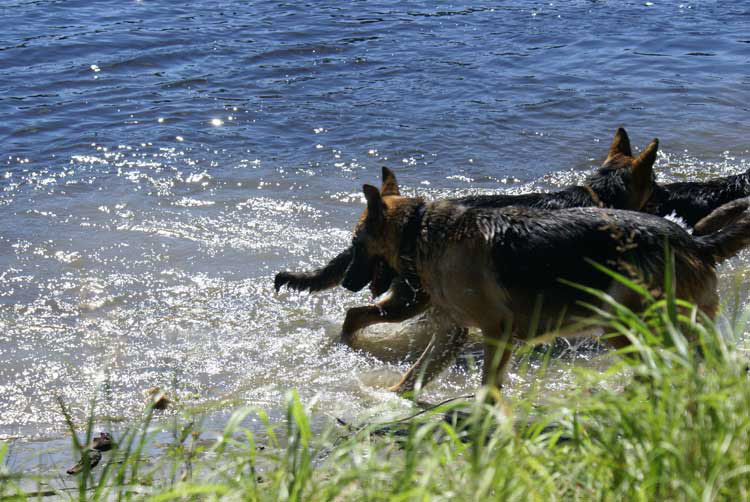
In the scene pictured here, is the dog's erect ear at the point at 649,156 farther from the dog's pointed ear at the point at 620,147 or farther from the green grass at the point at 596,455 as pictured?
the green grass at the point at 596,455

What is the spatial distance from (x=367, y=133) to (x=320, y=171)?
1.36 m

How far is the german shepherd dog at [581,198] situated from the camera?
6660mm

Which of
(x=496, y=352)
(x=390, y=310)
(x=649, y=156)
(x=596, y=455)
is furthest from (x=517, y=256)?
(x=596, y=455)

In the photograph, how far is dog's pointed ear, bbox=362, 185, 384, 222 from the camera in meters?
6.00

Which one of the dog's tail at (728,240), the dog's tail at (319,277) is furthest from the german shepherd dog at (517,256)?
the dog's tail at (319,277)

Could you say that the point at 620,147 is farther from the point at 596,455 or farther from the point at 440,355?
Answer: the point at 596,455

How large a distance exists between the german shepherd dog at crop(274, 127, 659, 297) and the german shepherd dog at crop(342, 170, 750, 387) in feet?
1.09

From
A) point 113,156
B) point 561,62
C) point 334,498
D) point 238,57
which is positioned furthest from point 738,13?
point 334,498

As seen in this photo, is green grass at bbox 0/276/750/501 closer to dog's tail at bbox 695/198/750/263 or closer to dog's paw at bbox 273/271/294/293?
dog's tail at bbox 695/198/750/263

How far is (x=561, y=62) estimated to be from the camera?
48.5 feet

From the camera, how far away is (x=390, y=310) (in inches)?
270

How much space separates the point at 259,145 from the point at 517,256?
244 inches

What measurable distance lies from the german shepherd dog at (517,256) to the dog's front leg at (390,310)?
0.23 m

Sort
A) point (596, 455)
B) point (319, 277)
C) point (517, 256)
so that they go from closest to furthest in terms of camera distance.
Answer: point (596, 455), point (517, 256), point (319, 277)
